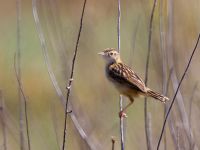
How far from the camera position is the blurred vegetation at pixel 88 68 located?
8164 mm

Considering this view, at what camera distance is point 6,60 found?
642 inches

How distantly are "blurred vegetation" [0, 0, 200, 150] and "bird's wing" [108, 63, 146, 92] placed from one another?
0.72 feet

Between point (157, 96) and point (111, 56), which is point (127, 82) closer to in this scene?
point (157, 96)

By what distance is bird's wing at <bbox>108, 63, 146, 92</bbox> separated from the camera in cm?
780

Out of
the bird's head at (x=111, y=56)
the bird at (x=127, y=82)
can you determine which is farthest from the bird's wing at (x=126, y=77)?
the bird's head at (x=111, y=56)

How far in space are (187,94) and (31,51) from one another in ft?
30.3

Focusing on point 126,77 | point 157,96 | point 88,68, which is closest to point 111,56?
point 126,77

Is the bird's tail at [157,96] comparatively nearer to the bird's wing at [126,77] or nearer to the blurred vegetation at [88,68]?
the bird's wing at [126,77]

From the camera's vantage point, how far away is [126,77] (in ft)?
26.0

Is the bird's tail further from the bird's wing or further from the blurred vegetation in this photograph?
the blurred vegetation

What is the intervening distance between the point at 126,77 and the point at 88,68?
560 centimetres

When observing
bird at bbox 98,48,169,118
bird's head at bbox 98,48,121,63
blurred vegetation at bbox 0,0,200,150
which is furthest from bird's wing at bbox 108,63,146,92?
bird's head at bbox 98,48,121,63

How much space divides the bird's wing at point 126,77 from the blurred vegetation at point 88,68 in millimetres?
218

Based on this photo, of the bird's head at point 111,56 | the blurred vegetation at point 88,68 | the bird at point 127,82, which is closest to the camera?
the bird at point 127,82
